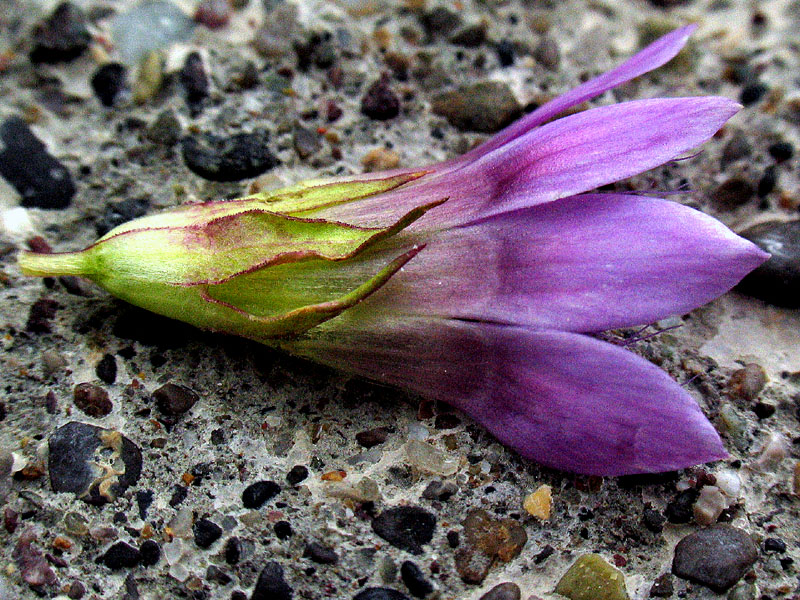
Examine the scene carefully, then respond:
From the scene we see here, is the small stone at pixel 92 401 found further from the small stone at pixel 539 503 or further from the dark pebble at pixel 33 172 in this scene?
the small stone at pixel 539 503

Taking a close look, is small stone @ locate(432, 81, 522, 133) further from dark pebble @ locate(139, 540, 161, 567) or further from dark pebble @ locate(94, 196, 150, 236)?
dark pebble @ locate(139, 540, 161, 567)

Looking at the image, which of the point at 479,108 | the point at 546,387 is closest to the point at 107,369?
the point at 546,387

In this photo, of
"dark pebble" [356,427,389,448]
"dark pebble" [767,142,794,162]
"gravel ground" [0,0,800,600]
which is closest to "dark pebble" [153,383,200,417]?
"gravel ground" [0,0,800,600]

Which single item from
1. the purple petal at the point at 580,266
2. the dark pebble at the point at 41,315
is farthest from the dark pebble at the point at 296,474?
the dark pebble at the point at 41,315

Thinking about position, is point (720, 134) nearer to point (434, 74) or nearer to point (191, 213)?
point (434, 74)

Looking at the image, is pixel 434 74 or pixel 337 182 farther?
pixel 434 74

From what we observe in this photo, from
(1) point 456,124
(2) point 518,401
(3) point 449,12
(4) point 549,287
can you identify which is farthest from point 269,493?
(3) point 449,12
